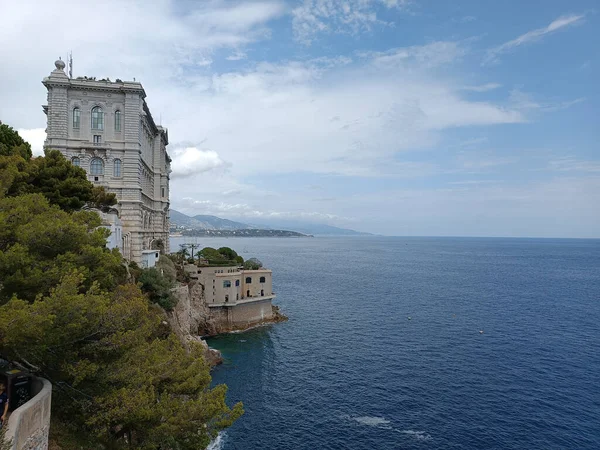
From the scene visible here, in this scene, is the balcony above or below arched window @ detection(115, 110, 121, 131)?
below

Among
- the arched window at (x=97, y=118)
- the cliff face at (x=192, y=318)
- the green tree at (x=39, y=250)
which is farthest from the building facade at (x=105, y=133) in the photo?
the green tree at (x=39, y=250)

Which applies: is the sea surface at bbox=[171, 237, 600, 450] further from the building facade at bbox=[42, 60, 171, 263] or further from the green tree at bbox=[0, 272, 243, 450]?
the building facade at bbox=[42, 60, 171, 263]

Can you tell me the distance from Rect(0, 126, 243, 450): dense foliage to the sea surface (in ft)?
48.4

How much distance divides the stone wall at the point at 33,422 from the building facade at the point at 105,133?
30819mm

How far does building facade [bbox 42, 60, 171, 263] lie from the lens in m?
42.0

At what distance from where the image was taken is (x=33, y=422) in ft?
39.6

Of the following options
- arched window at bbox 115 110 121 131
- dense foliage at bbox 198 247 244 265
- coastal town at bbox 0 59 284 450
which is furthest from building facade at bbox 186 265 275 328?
arched window at bbox 115 110 121 131

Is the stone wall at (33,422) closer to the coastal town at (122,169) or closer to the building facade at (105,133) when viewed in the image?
the coastal town at (122,169)

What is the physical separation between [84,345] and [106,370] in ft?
4.12

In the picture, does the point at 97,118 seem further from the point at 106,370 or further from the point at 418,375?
the point at 418,375

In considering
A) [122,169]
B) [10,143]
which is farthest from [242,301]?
[10,143]

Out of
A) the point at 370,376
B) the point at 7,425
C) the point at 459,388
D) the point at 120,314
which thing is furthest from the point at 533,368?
the point at 7,425

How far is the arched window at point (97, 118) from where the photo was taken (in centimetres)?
4312

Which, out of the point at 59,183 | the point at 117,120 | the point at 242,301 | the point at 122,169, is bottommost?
the point at 242,301
